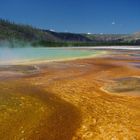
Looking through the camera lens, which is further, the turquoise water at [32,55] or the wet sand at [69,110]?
the turquoise water at [32,55]

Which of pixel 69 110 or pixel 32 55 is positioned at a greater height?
pixel 69 110

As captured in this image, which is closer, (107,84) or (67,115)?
(67,115)

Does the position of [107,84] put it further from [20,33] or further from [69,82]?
[20,33]

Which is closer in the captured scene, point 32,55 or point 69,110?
point 69,110

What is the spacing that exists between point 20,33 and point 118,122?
90.0 metres

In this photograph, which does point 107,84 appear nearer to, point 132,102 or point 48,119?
point 132,102

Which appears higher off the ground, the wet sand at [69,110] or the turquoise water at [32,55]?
the wet sand at [69,110]

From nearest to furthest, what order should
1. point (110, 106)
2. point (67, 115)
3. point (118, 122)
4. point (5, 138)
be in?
point (5, 138) → point (118, 122) → point (67, 115) → point (110, 106)

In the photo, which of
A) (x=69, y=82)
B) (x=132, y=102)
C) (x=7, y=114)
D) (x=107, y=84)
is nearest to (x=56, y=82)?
(x=69, y=82)

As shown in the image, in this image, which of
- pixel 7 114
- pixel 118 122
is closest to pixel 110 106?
pixel 118 122

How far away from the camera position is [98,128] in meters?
5.82

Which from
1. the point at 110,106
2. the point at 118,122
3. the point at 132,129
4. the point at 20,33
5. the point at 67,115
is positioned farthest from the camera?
the point at 20,33

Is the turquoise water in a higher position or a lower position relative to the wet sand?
lower

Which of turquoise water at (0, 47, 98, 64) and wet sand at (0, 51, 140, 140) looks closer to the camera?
wet sand at (0, 51, 140, 140)
